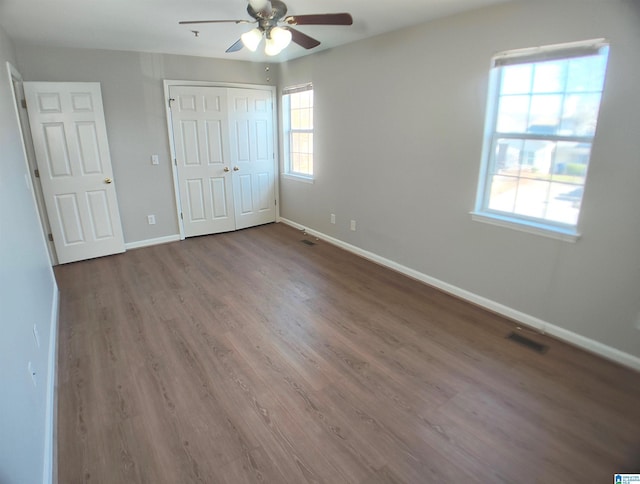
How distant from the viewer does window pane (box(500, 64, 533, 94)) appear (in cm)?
270

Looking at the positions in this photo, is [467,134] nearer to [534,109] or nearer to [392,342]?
[534,109]

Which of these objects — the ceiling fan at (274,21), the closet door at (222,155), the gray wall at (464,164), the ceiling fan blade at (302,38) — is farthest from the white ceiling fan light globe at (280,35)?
the closet door at (222,155)

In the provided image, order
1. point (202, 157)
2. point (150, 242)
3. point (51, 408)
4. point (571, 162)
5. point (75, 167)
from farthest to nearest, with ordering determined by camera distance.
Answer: point (202, 157), point (150, 242), point (75, 167), point (571, 162), point (51, 408)

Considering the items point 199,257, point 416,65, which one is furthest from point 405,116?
point 199,257

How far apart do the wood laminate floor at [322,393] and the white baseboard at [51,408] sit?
1.8 inches

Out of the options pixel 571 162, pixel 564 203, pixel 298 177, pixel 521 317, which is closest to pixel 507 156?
pixel 571 162

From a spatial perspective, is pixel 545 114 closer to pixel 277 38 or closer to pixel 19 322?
pixel 277 38

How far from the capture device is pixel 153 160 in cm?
469

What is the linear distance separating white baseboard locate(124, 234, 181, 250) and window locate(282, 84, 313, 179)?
2.00 metres

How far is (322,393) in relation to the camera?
2.20 meters

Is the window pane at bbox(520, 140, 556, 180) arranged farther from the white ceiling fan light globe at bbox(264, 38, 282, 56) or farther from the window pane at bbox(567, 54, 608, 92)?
the white ceiling fan light globe at bbox(264, 38, 282, 56)

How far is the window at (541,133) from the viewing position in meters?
2.43

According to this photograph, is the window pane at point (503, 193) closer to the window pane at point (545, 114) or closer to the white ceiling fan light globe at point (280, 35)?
the window pane at point (545, 114)

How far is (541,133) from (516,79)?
18.8 inches
